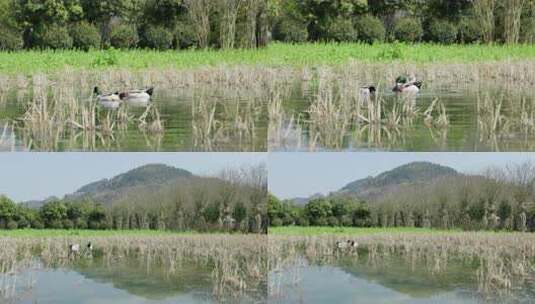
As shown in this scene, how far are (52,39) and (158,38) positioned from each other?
6.56 feet

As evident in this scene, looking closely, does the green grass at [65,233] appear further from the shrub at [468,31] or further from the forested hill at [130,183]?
the shrub at [468,31]

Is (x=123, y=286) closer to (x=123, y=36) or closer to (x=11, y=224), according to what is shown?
(x=11, y=224)

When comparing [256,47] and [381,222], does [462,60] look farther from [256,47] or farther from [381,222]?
[381,222]

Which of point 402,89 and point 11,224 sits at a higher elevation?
point 402,89

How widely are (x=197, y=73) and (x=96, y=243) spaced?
3054 mm

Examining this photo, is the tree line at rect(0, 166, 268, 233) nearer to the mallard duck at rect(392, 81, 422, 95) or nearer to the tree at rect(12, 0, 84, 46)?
the mallard duck at rect(392, 81, 422, 95)

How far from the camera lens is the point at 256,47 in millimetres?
15805

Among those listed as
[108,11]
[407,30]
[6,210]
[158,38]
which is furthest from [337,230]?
[108,11]

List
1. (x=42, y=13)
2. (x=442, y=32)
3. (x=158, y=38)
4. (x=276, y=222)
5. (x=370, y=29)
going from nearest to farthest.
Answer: (x=276, y=222) → (x=370, y=29) → (x=442, y=32) → (x=158, y=38) → (x=42, y=13)

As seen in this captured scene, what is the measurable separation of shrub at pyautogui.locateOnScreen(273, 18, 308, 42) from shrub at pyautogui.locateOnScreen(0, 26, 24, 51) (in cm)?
536

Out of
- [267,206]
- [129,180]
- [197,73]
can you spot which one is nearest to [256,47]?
[197,73]

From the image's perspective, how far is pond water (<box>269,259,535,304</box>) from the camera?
9.89 m

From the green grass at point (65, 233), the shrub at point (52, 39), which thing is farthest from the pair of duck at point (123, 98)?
the shrub at point (52, 39)

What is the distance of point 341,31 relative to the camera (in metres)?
14.7
